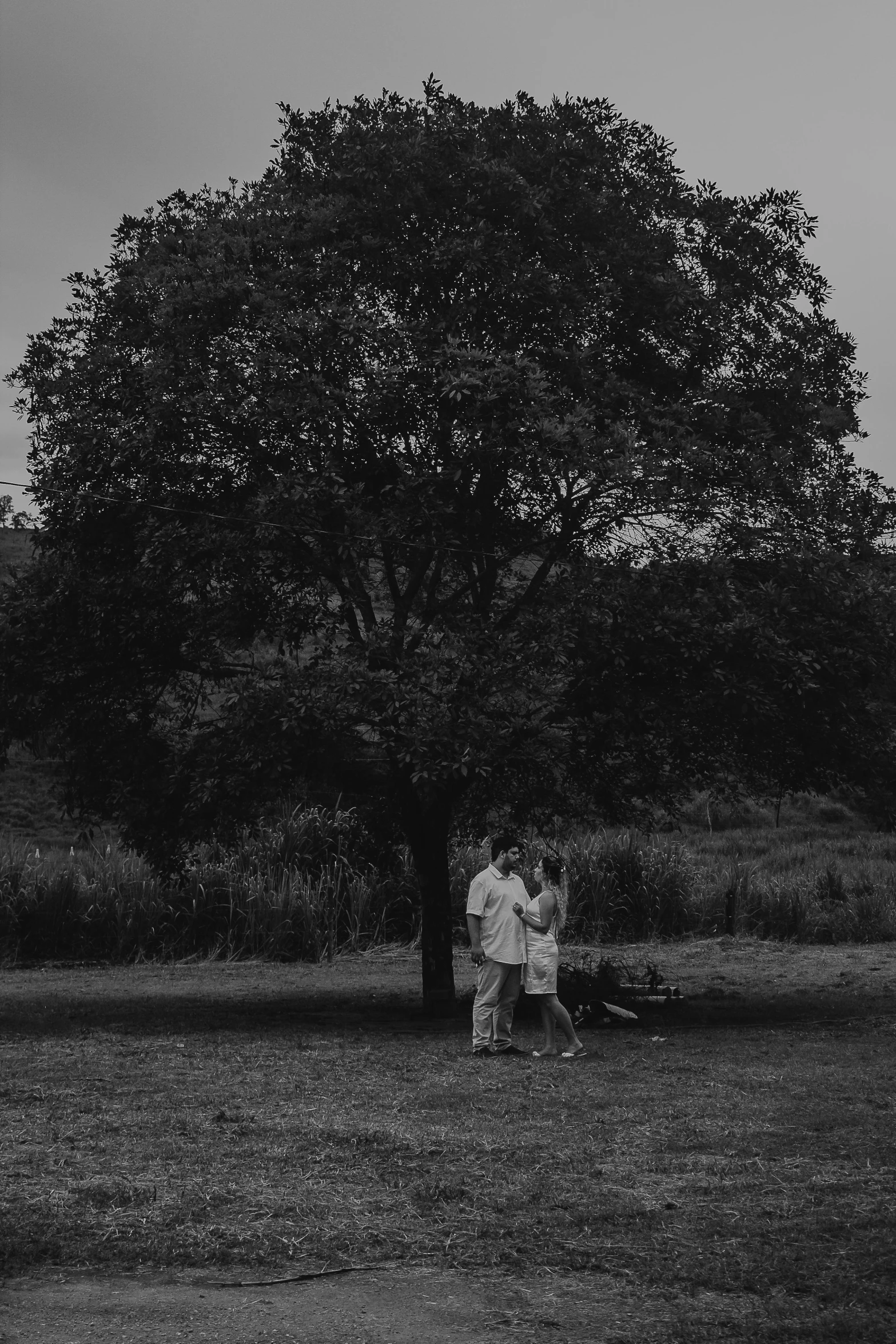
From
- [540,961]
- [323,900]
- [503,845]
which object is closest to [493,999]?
[540,961]

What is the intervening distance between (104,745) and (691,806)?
3090 cm

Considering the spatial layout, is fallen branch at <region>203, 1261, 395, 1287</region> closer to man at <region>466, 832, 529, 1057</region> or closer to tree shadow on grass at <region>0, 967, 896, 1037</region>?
man at <region>466, 832, 529, 1057</region>

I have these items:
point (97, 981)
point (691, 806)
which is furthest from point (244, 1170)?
point (691, 806)

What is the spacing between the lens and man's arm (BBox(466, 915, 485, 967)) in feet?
41.0

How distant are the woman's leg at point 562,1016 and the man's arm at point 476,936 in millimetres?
647

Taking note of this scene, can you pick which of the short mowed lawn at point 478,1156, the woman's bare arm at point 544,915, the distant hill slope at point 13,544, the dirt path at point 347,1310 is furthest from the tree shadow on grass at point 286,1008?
the distant hill slope at point 13,544

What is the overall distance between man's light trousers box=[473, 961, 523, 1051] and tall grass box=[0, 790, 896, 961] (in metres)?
8.48

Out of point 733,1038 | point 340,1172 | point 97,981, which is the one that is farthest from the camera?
point 97,981

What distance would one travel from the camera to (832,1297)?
18.7ft

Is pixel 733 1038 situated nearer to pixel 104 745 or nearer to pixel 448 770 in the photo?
pixel 448 770

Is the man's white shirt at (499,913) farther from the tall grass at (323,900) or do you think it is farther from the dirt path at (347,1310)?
the tall grass at (323,900)

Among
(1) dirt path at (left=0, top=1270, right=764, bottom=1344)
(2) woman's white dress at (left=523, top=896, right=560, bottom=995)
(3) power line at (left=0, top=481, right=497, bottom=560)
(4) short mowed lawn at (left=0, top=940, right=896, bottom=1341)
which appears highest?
(3) power line at (left=0, top=481, right=497, bottom=560)

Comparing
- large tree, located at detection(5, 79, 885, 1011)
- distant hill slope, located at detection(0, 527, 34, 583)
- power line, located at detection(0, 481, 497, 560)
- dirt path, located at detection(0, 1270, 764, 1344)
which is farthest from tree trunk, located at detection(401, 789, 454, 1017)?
distant hill slope, located at detection(0, 527, 34, 583)

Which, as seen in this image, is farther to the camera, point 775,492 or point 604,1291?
point 775,492
